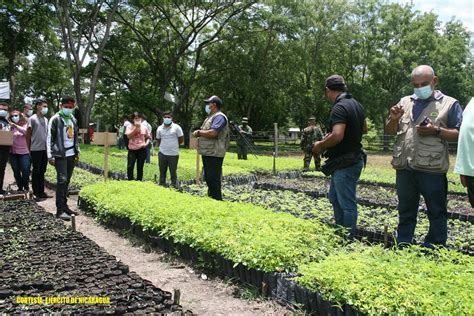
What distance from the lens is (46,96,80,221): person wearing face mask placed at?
261 inches

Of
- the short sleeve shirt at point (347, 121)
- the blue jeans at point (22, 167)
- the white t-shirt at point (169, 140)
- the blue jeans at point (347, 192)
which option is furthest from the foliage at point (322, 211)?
the blue jeans at point (22, 167)

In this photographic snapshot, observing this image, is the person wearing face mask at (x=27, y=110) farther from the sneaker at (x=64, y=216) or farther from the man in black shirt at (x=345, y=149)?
the man in black shirt at (x=345, y=149)

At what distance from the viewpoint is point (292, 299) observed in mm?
3377

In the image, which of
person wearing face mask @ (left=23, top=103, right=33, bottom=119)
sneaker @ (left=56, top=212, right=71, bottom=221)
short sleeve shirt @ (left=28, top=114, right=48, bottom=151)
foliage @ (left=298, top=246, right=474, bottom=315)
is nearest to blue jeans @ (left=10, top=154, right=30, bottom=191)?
short sleeve shirt @ (left=28, top=114, right=48, bottom=151)

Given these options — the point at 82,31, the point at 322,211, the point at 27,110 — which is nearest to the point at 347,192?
the point at 322,211

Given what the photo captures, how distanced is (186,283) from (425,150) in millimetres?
2661

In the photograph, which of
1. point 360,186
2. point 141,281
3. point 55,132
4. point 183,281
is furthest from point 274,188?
point 141,281

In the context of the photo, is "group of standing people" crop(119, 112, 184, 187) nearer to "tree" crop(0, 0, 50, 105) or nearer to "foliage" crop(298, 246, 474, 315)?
"foliage" crop(298, 246, 474, 315)

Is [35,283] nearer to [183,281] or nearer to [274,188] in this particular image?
[183,281]

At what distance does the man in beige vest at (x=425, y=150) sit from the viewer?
13.7 ft

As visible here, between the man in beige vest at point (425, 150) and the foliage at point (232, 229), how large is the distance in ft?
2.97

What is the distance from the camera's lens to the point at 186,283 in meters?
4.20

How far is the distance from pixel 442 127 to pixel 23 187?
8.09m

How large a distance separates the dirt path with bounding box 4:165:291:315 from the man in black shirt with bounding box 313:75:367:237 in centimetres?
158
